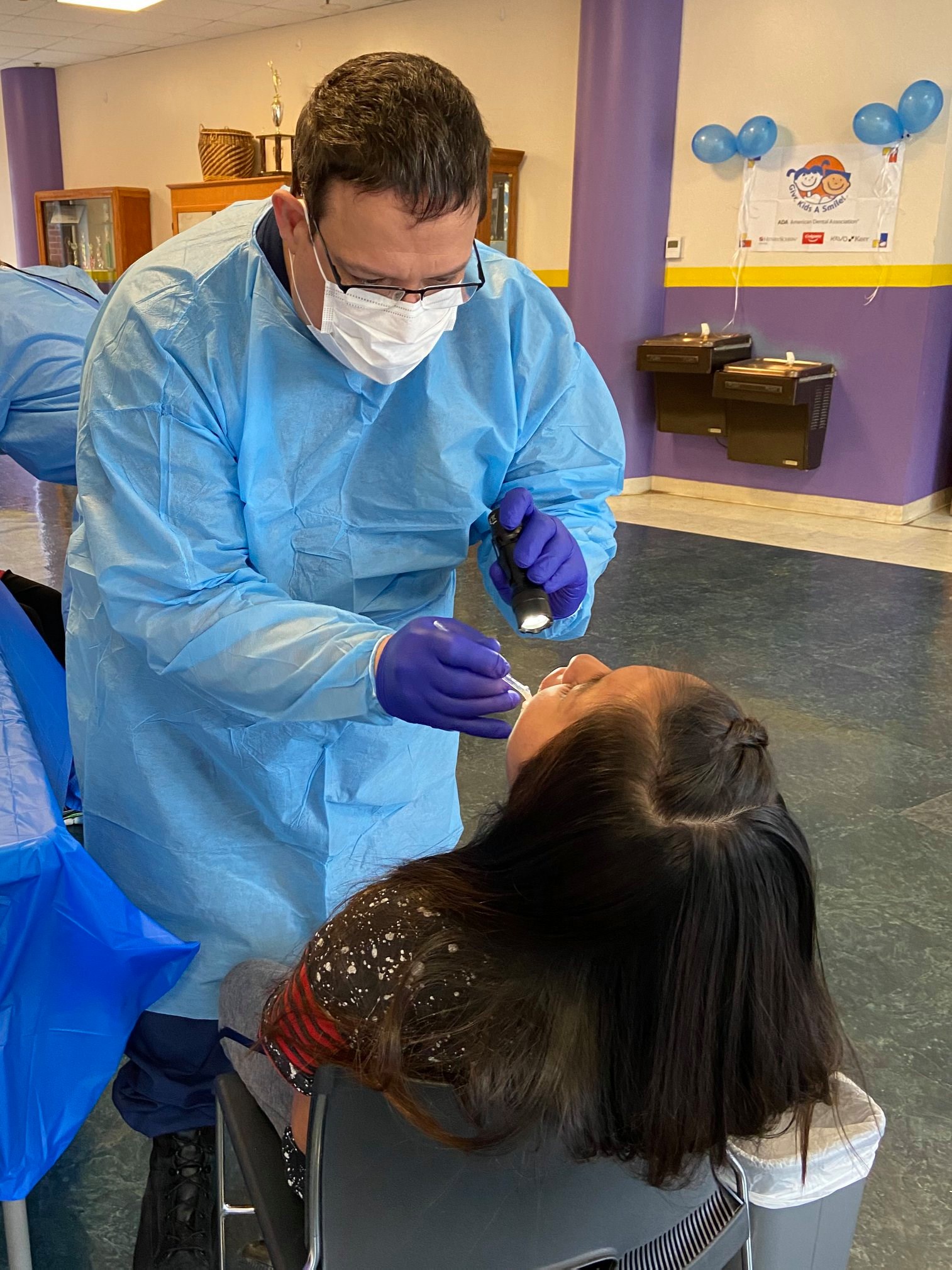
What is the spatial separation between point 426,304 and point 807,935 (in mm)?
724

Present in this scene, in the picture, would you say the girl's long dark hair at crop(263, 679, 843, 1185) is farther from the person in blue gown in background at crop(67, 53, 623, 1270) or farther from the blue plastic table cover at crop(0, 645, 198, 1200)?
the blue plastic table cover at crop(0, 645, 198, 1200)

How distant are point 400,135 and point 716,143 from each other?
16.5 feet

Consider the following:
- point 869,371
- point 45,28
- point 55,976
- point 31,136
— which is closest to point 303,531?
point 55,976

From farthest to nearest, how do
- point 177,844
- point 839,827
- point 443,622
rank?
point 839,827
point 177,844
point 443,622

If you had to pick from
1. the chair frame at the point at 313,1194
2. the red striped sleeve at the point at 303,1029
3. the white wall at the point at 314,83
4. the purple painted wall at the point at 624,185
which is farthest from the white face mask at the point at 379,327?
the white wall at the point at 314,83

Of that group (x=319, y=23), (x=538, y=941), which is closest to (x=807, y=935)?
(x=538, y=941)

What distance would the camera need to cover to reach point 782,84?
5.26m

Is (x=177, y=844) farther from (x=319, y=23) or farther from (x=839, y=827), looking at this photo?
(x=319, y=23)

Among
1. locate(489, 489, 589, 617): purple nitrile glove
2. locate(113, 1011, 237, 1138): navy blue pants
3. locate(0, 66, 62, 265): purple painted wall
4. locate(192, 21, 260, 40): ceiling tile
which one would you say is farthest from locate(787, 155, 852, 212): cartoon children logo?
locate(0, 66, 62, 265): purple painted wall

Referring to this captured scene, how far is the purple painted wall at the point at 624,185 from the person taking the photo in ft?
17.8

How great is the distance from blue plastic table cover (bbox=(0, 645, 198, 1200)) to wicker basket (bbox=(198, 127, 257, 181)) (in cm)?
682

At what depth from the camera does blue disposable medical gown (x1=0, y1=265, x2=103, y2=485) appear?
7.06 ft

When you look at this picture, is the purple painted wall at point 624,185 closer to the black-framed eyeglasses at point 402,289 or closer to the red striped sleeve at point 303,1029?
the black-framed eyeglasses at point 402,289

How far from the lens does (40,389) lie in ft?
7.08
